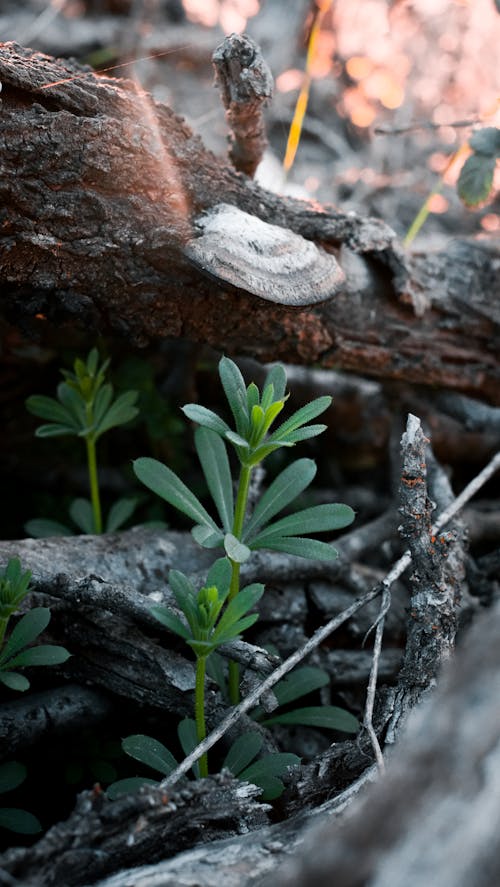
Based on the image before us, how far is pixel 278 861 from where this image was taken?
1.22 m

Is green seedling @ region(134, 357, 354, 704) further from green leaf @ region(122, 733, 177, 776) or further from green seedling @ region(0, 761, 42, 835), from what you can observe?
green seedling @ region(0, 761, 42, 835)

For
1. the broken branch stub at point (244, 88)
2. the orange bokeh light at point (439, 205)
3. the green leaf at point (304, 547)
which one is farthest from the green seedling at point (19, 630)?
the orange bokeh light at point (439, 205)

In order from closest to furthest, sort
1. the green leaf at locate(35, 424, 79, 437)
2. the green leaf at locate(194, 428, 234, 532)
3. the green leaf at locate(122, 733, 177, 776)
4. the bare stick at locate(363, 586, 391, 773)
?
the bare stick at locate(363, 586, 391, 773) → the green leaf at locate(122, 733, 177, 776) → the green leaf at locate(194, 428, 234, 532) → the green leaf at locate(35, 424, 79, 437)

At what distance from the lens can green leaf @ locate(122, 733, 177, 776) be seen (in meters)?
1.55

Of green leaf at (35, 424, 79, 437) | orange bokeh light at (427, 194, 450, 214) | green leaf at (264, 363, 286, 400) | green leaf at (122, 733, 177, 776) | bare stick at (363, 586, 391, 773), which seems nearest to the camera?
bare stick at (363, 586, 391, 773)

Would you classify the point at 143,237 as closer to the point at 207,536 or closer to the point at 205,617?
the point at 207,536

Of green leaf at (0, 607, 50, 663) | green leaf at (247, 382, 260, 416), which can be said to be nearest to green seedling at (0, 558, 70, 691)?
green leaf at (0, 607, 50, 663)

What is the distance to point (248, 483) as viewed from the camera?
69.5 inches

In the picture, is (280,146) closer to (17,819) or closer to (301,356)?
(301,356)

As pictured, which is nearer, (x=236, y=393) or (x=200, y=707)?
(x=200, y=707)

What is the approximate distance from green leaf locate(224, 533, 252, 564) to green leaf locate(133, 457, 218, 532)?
0.13 metres

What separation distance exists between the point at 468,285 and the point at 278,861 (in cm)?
200

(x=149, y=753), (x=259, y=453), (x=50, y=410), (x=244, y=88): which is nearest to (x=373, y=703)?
(x=149, y=753)

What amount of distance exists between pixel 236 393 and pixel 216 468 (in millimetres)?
273
